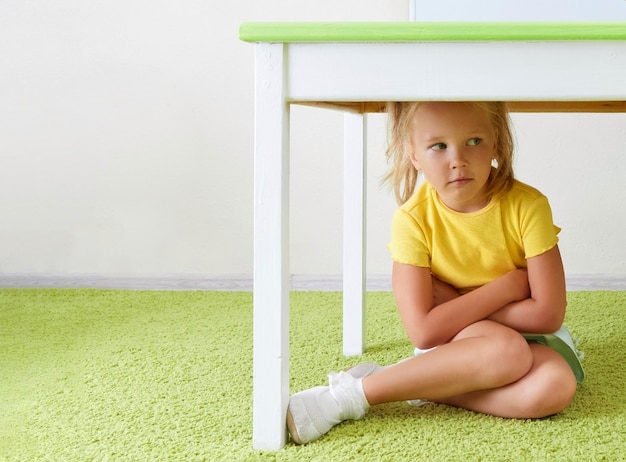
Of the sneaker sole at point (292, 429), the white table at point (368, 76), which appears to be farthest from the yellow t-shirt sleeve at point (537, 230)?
the sneaker sole at point (292, 429)

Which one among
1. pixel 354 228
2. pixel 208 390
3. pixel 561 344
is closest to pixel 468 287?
A: pixel 561 344

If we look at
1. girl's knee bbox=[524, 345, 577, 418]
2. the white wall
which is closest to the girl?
girl's knee bbox=[524, 345, 577, 418]

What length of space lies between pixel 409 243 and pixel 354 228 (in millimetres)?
262

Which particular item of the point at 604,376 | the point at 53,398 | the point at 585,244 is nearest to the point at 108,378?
the point at 53,398

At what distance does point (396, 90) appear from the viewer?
82 cm

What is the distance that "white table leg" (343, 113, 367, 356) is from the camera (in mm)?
1310

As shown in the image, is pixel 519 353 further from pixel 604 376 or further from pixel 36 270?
pixel 36 270

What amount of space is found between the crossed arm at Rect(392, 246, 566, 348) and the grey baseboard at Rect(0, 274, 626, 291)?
0.86 meters

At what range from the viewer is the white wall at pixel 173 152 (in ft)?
6.06

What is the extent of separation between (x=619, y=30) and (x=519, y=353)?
388mm

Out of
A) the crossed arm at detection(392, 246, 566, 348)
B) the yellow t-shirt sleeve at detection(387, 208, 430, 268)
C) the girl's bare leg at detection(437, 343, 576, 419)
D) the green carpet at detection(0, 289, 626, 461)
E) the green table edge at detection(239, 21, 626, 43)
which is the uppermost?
the green table edge at detection(239, 21, 626, 43)

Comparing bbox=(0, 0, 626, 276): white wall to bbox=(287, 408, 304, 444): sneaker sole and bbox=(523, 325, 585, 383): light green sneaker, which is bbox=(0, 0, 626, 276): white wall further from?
bbox=(287, 408, 304, 444): sneaker sole

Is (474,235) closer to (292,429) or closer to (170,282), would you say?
(292,429)

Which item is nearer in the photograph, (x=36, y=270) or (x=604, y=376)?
(x=604, y=376)
